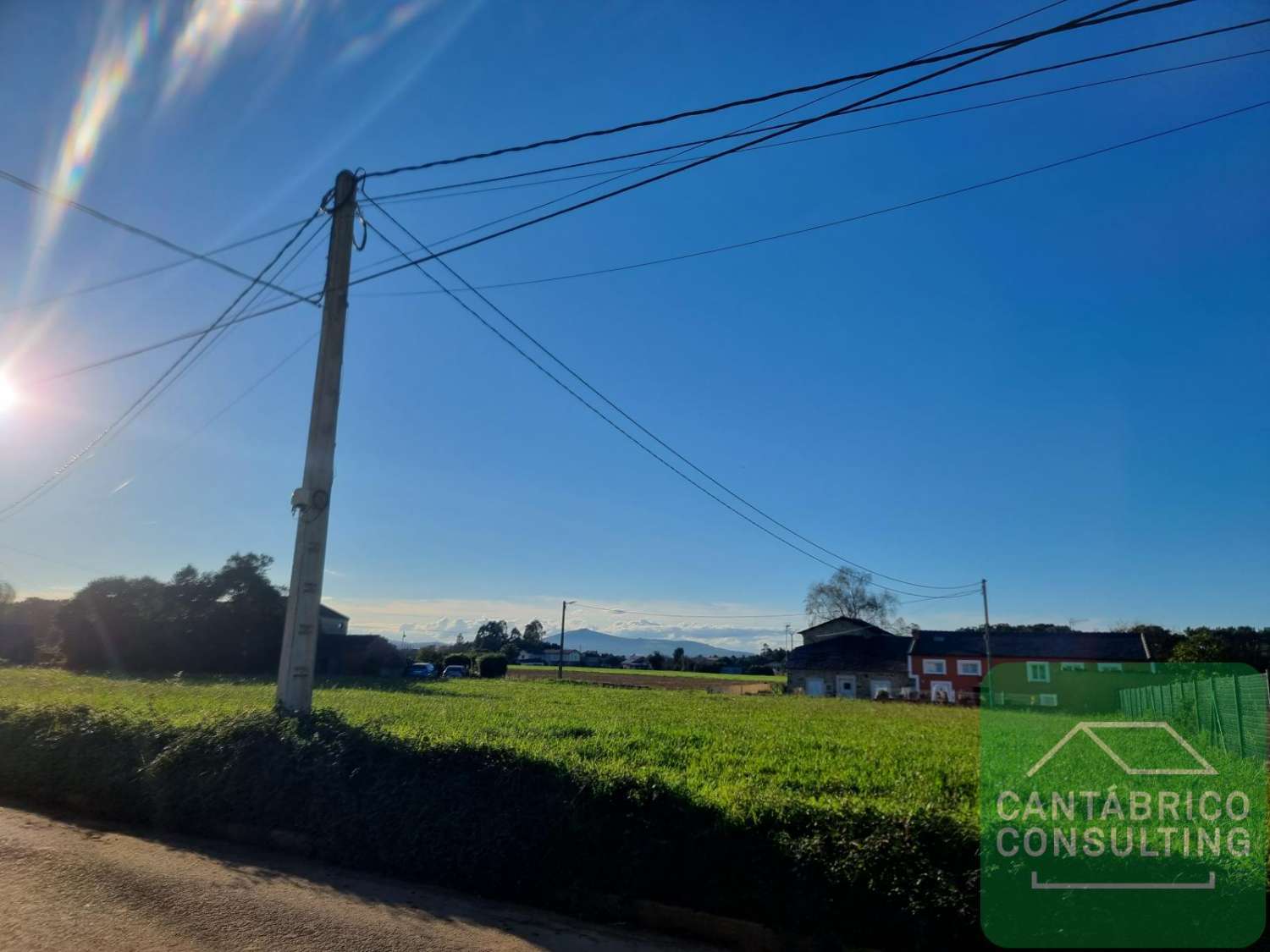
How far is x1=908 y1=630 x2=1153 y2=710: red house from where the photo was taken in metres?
46.8

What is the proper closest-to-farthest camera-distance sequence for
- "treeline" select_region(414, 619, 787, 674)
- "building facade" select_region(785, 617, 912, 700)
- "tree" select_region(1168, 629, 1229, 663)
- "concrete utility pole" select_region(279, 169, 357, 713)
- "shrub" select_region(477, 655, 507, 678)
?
"concrete utility pole" select_region(279, 169, 357, 713) → "tree" select_region(1168, 629, 1229, 663) → "building facade" select_region(785, 617, 912, 700) → "shrub" select_region(477, 655, 507, 678) → "treeline" select_region(414, 619, 787, 674)

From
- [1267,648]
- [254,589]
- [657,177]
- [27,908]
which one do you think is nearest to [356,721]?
[27,908]

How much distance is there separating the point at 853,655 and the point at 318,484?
57.0 m

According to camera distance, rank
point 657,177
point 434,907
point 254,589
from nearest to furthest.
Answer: point 434,907, point 657,177, point 254,589

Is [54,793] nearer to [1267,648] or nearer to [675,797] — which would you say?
[675,797]

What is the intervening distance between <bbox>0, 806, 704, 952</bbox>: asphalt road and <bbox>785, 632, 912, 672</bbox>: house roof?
191 feet

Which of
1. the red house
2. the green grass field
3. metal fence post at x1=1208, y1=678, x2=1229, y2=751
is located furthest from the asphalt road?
the red house

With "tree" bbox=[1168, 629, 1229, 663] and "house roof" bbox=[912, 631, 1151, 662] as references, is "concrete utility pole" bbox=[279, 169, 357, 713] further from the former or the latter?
"house roof" bbox=[912, 631, 1151, 662]

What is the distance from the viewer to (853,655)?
197ft

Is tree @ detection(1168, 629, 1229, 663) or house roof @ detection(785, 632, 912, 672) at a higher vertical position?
tree @ detection(1168, 629, 1229, 663)

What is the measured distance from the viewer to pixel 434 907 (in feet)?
18.9

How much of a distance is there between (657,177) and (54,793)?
418 inches

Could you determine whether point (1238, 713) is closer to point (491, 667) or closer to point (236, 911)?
point (236, 911)

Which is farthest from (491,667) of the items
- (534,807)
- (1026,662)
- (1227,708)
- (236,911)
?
(236,911)
